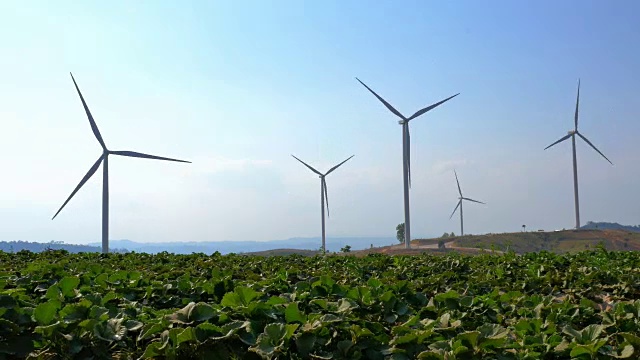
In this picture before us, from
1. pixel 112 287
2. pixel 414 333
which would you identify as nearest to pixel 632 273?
pixel 414 333

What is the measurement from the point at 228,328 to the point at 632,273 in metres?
9.35

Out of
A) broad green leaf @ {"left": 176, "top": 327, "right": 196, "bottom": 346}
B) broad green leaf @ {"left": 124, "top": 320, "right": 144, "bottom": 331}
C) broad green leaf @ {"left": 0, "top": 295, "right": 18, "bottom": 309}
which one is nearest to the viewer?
broad green leaf @ {"left": 176, "top": 327, "right": 196, "bottom": 346}

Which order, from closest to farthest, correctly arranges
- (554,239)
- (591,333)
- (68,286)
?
(591,333)
(68,286)
(554,239)

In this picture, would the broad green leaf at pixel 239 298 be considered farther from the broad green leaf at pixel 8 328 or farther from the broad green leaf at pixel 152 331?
the broad green leaf at pixel 8 328

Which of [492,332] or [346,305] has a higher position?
[346,305]

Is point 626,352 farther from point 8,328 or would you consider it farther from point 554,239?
point 554,239

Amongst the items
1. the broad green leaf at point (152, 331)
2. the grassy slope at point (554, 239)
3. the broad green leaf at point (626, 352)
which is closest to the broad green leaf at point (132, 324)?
the broad green leaf at point (152, 331)

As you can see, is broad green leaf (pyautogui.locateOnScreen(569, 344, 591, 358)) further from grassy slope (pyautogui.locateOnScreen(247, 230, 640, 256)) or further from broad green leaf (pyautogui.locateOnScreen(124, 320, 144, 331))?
grassy slope (pyautogui.locateOnScreen(247, 230, 640, 256))

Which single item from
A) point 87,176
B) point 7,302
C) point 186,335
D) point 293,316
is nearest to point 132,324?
point 186,335

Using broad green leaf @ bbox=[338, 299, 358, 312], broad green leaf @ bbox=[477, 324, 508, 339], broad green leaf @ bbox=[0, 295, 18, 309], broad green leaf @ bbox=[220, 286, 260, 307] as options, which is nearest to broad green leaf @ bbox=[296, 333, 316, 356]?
broad green leaf @ bbox=[338, 299, 358, 312]

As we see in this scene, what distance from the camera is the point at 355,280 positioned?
32.8 feet

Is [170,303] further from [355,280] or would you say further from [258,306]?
[355,280]

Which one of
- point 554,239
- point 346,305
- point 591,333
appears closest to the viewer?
point 591,333

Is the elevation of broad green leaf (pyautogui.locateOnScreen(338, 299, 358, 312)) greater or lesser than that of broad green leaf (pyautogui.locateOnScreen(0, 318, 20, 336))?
greater
